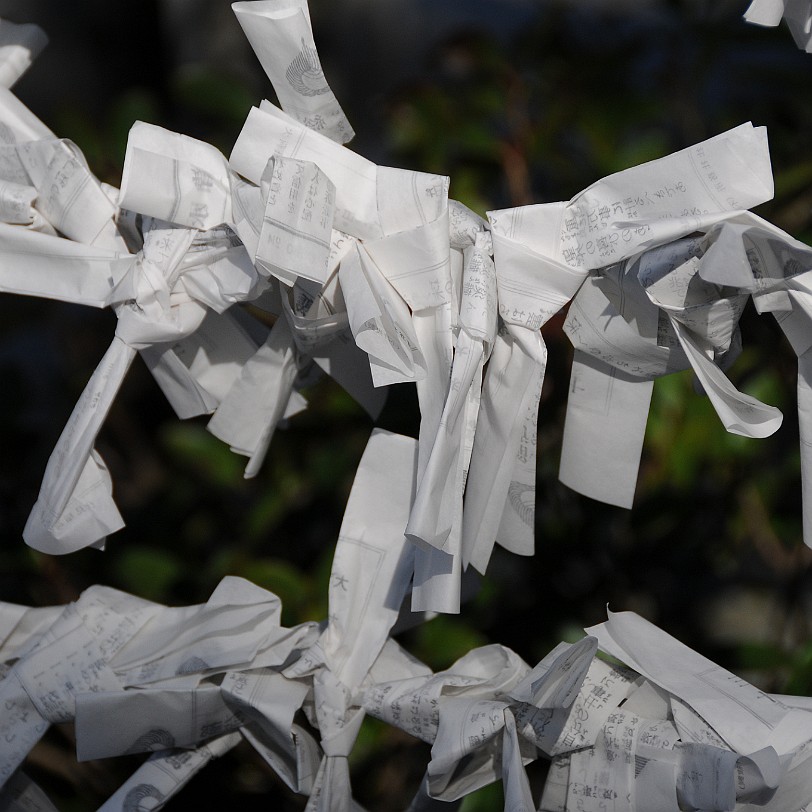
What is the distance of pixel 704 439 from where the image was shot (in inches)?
20.2

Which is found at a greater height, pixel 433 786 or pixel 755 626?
pixel 433 786

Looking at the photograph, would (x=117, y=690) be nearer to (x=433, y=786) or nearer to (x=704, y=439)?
(x=433, y=786)

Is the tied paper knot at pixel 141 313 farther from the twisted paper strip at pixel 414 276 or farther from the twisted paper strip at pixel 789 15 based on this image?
the twisted paper strip at pixel 789 15

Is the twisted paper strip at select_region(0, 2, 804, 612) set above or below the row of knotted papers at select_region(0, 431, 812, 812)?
above

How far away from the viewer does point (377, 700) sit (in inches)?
9.8

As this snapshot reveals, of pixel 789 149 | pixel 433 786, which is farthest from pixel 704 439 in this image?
pixel 433 786

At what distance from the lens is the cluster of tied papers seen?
0.67 ft

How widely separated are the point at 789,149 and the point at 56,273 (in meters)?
0.53

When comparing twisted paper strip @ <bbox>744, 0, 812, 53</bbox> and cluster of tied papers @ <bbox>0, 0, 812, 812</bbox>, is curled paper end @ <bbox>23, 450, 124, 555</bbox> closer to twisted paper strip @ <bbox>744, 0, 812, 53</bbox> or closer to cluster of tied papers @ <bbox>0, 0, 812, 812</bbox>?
cluster of tied papers @ <bbox>0, 0, 812, 812</bbox>

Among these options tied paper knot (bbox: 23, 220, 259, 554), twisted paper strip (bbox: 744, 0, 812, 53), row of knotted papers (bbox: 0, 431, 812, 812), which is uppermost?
twisted paper strip (bbox: 744, 0, 812, 53)

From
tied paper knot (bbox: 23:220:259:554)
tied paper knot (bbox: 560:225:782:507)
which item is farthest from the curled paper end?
tied paper knot (bbox: 560:225:782:507)

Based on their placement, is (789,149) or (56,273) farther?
(789,149)

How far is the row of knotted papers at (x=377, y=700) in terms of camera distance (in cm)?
21

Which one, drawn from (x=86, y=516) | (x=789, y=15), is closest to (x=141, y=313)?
(x=86, y=516)
